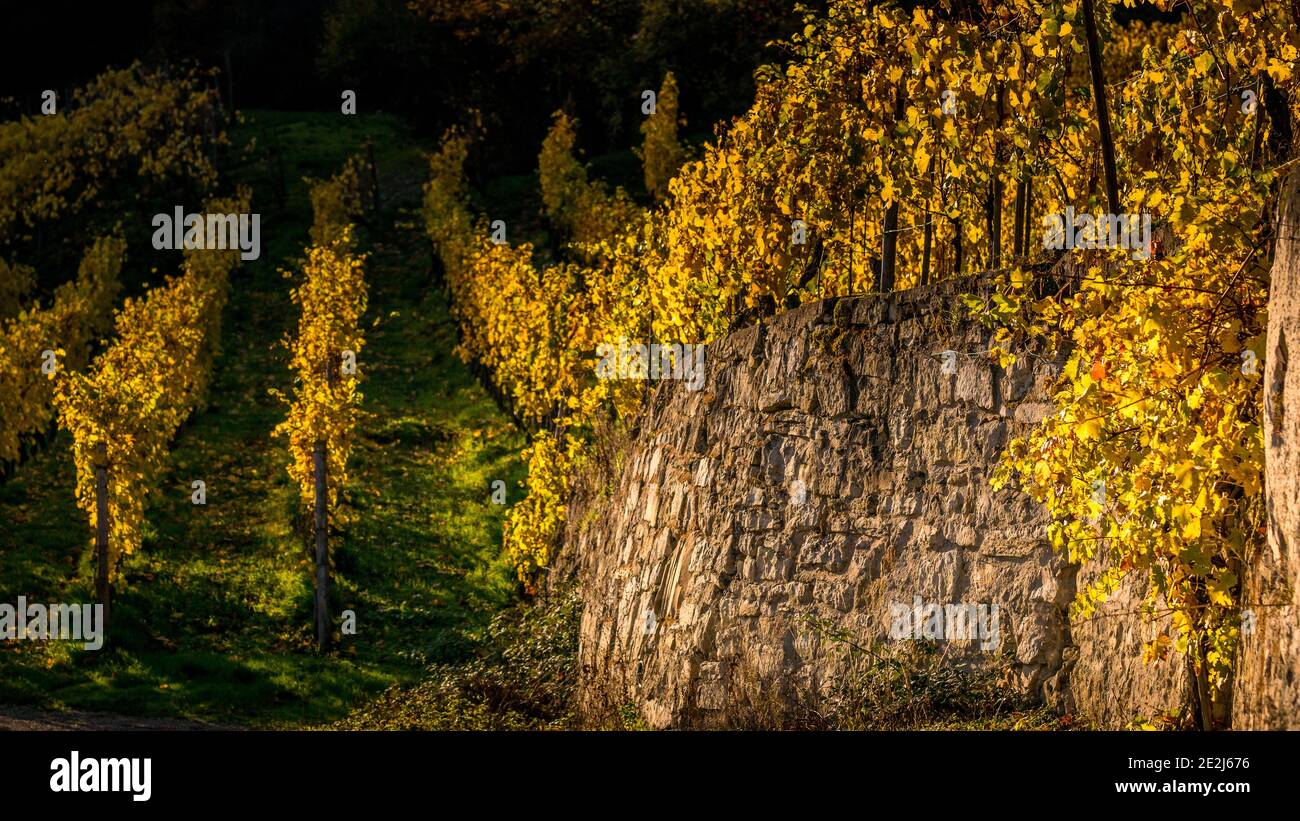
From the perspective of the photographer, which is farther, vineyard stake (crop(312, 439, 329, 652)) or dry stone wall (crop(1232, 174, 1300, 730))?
vineyard stake (crop(312, 439, 329, 652))

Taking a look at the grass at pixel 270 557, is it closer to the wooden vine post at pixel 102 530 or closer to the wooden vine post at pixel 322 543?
the wooden vine post at pixel 322 543

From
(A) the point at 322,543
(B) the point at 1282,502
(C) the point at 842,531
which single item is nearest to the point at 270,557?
(A) the point at 322,543

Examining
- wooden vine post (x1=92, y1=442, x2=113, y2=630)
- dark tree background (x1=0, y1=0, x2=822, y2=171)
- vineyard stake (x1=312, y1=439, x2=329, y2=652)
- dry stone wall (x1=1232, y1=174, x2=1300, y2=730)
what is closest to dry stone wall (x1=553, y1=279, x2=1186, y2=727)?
dry stone wall (x1=1232, y1=174, x2=1300, y2=730)

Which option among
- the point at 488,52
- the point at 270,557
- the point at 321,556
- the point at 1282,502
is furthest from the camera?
the point at 488,52

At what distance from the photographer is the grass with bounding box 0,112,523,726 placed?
1894 cm

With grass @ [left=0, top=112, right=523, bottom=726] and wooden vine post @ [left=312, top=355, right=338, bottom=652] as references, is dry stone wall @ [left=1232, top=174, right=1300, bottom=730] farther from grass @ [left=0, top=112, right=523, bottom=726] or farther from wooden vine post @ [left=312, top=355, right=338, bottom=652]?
wooden vine post @ [left=312, top=355, right=338, bottom=652]

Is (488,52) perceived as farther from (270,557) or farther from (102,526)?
(102,526)

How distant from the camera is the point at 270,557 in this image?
23688 mm

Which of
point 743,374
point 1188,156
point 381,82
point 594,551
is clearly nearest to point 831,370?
point 743,374

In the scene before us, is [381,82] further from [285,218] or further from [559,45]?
[285,218]

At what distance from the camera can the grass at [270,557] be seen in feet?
62.1

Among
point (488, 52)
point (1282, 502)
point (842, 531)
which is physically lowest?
point (842, 531)

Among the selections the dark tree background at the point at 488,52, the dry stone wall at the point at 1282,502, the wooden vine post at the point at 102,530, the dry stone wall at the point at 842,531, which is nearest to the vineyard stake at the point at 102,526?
the wooden vine post at the point at 102,530

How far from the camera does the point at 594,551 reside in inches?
685
